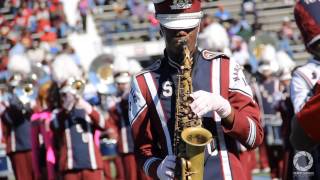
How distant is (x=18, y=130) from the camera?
495 inches

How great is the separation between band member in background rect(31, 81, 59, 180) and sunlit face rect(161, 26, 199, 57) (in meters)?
6.09

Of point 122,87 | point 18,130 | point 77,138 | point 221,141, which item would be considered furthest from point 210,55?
point 18,130

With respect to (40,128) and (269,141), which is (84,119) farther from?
(269,141)

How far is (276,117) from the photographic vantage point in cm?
1457

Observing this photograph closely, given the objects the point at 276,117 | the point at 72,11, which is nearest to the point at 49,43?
the point at 72,11

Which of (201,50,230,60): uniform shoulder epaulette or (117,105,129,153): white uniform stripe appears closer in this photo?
(201,50,230,60): uniform shoulder epaulette

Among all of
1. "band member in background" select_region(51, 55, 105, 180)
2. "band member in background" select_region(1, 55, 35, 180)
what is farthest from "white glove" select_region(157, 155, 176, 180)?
"band member in background" select_region(1, 55, 35, 180)

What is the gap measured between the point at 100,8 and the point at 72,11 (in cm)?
101

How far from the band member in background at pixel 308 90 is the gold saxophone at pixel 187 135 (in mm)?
497

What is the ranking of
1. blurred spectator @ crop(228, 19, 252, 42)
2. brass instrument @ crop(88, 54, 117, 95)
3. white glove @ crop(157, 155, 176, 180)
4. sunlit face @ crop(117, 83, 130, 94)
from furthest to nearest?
1. blurred spectator @ crop(228, 19, 252, 42)
2. brass instrument @ crop(88, 54, 117, 95)
3. sunlit face @ crop(117, 83, 130, 94)
4. white glove @ crop(157, 155, 176, 180)

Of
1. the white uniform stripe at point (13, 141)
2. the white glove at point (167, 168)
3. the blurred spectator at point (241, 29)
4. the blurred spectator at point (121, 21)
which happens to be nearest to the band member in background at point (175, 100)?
the white glove at point (167, 168)

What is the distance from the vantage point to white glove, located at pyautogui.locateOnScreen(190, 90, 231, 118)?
165 inches

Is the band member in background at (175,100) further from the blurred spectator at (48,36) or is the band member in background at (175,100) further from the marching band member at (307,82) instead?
the blurred spectator at (48,36)

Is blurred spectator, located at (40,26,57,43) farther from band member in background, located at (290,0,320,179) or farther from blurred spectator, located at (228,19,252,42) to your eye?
band member in background, located at (290,0,320,179)
